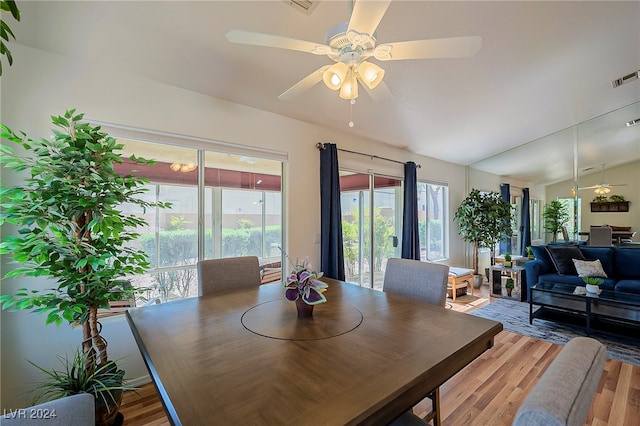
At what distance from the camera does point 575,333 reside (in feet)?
10.3

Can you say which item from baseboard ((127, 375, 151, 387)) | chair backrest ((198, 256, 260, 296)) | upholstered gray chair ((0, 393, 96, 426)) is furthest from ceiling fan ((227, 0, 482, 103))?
baseboard ((127, 375, 151, 387))

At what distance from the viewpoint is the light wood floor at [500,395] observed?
Answer: 6.07 ft

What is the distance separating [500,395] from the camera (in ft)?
6.86

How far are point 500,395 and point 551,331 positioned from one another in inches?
69.2

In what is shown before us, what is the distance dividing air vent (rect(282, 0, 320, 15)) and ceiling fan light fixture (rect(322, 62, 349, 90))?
0.51 metres

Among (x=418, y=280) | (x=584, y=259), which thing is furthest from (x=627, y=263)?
(x=418, y=280)

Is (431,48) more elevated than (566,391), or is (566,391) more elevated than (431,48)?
(431,48)

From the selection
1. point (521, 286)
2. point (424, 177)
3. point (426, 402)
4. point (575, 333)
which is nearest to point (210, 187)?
point (426, 402)


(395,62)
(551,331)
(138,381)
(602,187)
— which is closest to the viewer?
(138,381)

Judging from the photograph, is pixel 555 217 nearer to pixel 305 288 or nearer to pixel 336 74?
pixel 336 74

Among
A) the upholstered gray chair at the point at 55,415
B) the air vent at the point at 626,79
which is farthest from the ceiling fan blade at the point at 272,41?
the air vent at the point at 626,79

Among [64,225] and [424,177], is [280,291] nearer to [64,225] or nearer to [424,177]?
[64,225]

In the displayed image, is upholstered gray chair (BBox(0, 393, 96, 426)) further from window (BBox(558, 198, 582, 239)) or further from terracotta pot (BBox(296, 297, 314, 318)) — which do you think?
window (BBox(558, 198, 582, 239))

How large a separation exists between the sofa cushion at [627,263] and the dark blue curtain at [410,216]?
2694 mm
